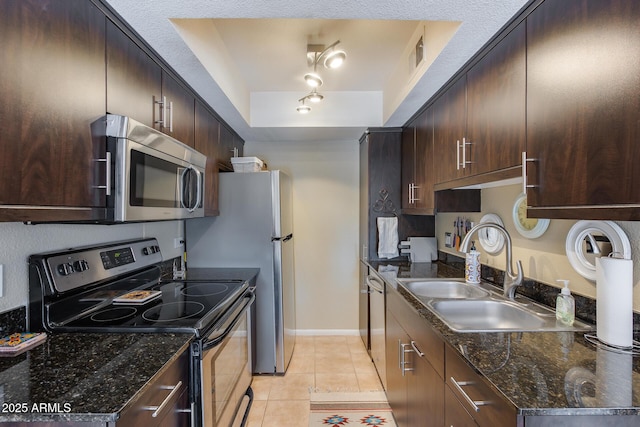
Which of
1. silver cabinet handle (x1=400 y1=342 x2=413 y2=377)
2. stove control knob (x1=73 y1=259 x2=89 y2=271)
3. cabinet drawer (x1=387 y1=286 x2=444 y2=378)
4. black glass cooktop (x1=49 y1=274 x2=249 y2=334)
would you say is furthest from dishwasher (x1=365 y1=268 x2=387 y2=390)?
stove control knob (x1=73 y1=259 x2=89 y2=271)

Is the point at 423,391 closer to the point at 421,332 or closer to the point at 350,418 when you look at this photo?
the point at 421,332

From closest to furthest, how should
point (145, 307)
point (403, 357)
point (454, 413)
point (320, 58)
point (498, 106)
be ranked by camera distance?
point (454, 413)
point (498, 106)
point (145, 307)
point (403, 357)
point (320, 58)

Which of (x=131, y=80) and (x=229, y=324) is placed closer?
(x=131, y=80)

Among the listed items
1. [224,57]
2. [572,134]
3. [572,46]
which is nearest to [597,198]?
[572,134]

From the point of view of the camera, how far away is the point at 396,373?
1966 millimetres

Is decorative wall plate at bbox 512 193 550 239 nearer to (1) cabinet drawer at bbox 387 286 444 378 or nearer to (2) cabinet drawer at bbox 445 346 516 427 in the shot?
(1) cabinet drawer at bbox 387 286 444 378

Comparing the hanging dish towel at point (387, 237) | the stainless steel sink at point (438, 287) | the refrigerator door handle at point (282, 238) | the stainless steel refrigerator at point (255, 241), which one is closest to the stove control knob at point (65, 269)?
the stainless steel refrigerator at point (255, 241)

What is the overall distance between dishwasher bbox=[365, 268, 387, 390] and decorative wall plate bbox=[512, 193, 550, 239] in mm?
954

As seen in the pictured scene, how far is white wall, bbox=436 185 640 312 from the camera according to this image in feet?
3.83

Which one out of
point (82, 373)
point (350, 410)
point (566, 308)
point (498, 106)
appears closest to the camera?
point (82, 373)

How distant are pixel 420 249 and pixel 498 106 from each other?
5.55 ft

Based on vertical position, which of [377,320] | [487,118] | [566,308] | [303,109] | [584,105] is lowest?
[377,320]

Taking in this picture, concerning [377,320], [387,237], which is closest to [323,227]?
[387,237]

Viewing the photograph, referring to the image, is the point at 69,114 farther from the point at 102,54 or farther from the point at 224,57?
the point at 224,57
